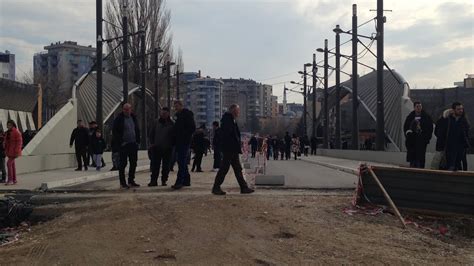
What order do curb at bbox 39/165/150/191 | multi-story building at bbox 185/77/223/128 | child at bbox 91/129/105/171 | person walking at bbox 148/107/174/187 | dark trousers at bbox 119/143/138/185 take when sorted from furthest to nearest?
1. multi-story building at bbox 185/77/223/128
2. child at bbox 91/129/105/171
3. curb at bbox 39/165/150/191
4. person walking at bbox 148/107/174/187
5. dark trousers at bbox 119/143/138/185

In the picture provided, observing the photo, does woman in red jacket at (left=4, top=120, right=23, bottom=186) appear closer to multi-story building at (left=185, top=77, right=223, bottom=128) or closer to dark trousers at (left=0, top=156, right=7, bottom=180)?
dark trousers at (left=0, top=156, right=7, bottom=180)

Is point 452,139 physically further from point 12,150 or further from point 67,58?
point 67,58

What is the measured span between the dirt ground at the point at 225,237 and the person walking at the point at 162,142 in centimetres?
245

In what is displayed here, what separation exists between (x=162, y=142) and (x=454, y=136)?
599 cm

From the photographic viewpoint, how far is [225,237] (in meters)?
6.97

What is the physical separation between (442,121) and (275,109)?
14804cm

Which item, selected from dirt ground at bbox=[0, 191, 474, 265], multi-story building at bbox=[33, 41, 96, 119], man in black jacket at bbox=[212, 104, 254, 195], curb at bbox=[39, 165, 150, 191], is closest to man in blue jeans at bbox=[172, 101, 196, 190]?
man in black jacket at bbox=[212, 104, 254, 195]

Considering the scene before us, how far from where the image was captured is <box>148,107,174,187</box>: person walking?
38.1 ft

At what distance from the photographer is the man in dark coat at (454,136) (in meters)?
11.4

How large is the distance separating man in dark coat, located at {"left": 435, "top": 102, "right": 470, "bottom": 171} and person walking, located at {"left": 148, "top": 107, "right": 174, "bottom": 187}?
5.59m

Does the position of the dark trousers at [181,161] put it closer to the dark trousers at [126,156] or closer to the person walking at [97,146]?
the dark trousers at [126,156]

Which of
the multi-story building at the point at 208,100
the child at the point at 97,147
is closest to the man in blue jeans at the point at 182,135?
the child at the point at 97,147

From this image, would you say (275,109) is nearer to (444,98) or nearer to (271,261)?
(444,98)

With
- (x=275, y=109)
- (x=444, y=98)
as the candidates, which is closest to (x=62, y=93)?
(x=444, y=98)
